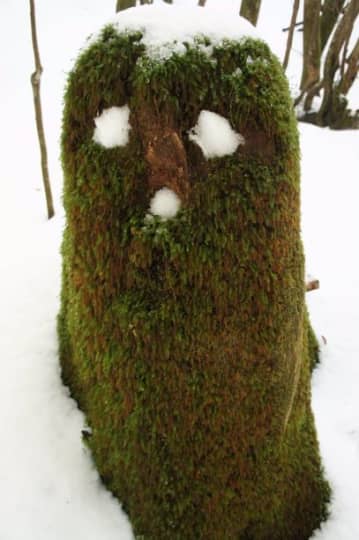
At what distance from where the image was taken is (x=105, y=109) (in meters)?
1.22

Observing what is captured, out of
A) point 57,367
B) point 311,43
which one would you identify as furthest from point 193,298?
point 311,43

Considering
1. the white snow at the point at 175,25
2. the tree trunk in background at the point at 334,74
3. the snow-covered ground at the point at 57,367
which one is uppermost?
the white snow at the point at 175,25

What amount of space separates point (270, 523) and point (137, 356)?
0.89 meters

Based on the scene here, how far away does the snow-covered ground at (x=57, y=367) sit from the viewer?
1608 mm

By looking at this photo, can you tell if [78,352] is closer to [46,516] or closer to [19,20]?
[46,516]

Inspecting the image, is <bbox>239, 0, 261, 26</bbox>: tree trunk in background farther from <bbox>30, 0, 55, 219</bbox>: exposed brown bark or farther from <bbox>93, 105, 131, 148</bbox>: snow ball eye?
<bbox>93, 105, 131, 148</bbox>: snow ball eye

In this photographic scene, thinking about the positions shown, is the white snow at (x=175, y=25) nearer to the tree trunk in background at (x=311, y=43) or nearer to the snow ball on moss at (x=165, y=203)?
the snow ball on moss at (x=165, y=203)

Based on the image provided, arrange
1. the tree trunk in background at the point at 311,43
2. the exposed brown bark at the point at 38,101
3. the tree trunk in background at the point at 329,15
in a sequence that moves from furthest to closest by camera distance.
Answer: the tree trunk in background at the point at 329,15, the tree trunk in background at the point at 311,43, the exposed brown bark at the point at 38,101

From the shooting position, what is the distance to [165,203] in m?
1.25

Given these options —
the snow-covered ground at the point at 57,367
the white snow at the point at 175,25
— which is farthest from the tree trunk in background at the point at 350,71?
the white snow at the point at 175,25

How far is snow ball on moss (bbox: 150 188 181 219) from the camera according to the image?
124 centimetres

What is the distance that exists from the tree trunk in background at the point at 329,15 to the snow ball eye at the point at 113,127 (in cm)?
931

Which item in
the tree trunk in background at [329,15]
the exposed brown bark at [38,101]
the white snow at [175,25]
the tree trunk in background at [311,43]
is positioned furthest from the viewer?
the tree trunk in background at [329,15]

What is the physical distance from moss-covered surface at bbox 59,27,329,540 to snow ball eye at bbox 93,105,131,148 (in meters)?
0.02
